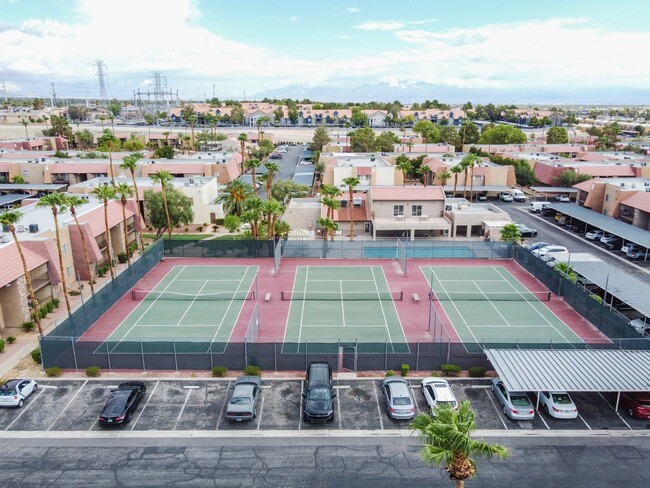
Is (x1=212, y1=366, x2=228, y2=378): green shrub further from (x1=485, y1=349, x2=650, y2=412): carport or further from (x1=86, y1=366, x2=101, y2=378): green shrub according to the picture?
(x1=485, y1=349, x2=650, y2=412): carport

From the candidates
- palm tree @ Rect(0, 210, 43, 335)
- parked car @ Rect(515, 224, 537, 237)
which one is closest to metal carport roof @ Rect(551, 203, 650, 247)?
parked car @ Rect(515, 224, 537, 237)

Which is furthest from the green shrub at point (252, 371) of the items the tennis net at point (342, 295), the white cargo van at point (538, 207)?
the white cargo van at point (538, 207)

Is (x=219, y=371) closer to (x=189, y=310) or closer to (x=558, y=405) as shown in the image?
(x=189, y=310)

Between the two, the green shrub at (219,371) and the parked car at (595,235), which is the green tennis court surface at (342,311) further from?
the parked car at (595,235)

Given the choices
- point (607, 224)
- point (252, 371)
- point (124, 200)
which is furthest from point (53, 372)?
point (607, 224)

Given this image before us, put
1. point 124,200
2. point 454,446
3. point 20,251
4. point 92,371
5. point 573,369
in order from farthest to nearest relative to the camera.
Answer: point 124,200
point 20,251
point 92,371
point 573,369
point 454,446

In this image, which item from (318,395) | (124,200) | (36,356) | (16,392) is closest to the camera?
(318,395)

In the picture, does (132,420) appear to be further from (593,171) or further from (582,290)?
(593,171)

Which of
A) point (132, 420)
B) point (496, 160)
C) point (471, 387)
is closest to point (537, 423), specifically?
point (471, 387)
